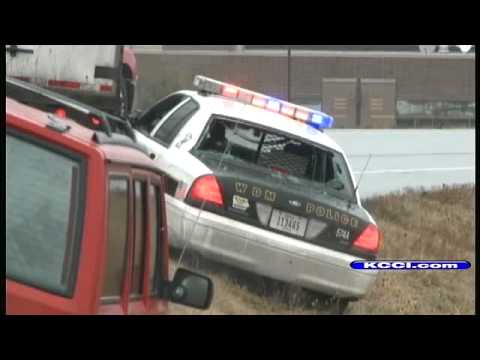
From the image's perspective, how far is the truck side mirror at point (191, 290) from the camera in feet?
13.4

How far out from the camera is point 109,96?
11.1 metres

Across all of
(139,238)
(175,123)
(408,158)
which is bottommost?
(408,158)

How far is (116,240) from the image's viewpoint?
3.55m

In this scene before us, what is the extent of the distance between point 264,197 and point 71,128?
4716 mm

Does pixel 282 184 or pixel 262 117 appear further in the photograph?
pixel 262 117

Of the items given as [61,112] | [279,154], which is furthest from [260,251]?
[61,112]

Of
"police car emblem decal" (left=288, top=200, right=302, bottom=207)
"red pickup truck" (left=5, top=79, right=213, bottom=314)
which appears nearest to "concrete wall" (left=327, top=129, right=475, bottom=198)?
"police car emblem decal" (left=288, top=200, right=302, bottom=207)

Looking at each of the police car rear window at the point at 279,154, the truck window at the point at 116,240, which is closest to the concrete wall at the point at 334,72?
the police car rear window at the point at 279,154

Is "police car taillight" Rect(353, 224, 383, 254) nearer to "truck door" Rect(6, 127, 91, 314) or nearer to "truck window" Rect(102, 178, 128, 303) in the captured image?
"truck window" Rect(102, 178, 128, 303)

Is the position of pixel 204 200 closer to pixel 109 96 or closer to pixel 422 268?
pixel 109 96

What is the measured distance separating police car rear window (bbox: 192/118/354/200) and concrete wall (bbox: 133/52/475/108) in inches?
760

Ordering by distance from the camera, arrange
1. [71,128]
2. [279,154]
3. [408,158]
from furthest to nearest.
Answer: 1. [408,158]
2. [279,154]
3. [71,128]

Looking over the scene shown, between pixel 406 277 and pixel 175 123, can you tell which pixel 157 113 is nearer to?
pixel 175 123

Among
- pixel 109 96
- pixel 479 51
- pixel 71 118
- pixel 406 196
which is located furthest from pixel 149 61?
pixel 71 118
